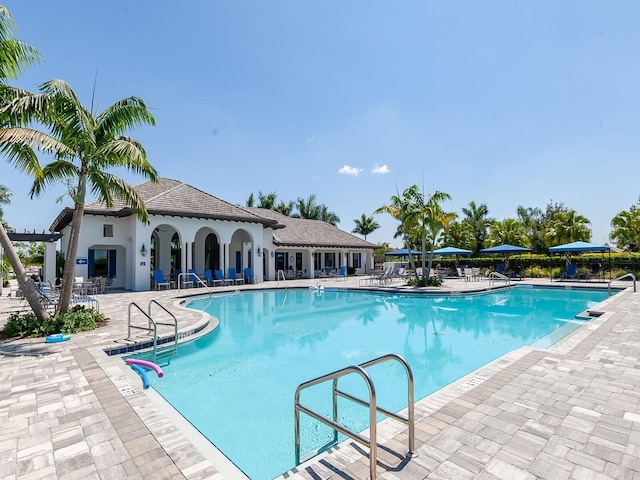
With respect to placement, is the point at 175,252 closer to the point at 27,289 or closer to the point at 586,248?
the point at 27,289

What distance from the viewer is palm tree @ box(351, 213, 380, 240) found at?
47.1m

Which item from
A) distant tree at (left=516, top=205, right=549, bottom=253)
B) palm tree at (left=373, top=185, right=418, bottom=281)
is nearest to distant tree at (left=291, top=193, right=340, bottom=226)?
distant tree at (left=516, top=205, right=549, bottom=253)

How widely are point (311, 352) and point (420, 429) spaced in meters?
5.32

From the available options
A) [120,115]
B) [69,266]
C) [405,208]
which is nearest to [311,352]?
[69,266]

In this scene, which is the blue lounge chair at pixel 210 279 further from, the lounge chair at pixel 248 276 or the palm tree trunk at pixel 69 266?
the palm tree trunk at pixel 69 266

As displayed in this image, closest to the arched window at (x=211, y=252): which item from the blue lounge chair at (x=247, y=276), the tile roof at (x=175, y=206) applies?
the tile roof at (x=175, y=206)

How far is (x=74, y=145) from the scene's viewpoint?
8.70 metres

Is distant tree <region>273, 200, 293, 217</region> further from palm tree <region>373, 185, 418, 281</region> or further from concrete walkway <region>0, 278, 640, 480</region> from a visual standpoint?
concrete walkway <region>0, 278, 640, 480</region>

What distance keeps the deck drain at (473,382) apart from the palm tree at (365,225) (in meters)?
42.1

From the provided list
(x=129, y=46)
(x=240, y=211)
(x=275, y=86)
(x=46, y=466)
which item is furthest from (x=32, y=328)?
(x=240, y=211)

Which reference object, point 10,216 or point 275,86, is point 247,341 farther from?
point 10,216

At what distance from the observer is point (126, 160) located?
923 centimetres

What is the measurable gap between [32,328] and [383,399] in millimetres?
8355

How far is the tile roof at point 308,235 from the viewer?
95.5 ft
